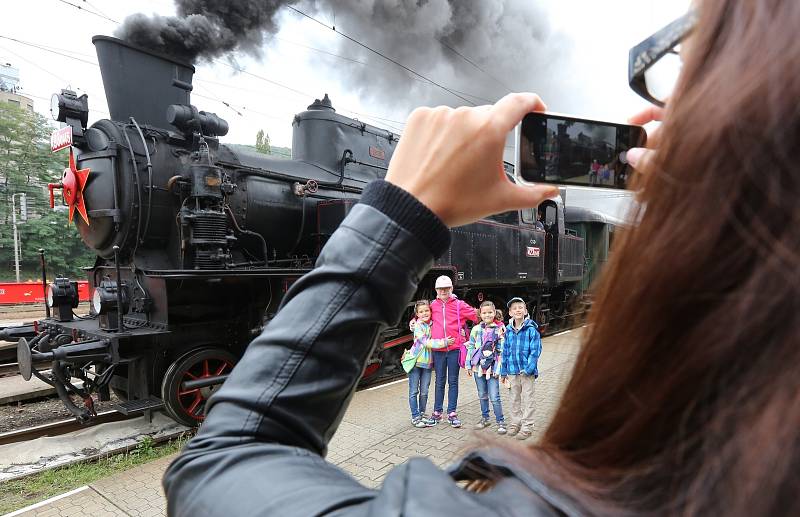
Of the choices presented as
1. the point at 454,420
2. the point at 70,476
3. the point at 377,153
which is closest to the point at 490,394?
the point at 454,420

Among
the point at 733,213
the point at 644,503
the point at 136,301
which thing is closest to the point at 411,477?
the point at 644,503

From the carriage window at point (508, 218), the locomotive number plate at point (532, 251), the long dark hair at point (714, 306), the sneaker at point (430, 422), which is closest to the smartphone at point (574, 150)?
the long dark hair at point (714, 306)

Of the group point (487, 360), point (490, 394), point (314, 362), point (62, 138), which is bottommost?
point (490, 394)

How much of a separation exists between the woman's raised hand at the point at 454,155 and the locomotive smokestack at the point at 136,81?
6125 millimetres

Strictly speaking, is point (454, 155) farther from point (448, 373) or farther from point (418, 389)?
point (448, 373)

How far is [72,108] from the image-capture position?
17.2 feet

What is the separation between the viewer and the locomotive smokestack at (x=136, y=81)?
575 cm

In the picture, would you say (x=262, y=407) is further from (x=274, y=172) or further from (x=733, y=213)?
(x=274, y=172)

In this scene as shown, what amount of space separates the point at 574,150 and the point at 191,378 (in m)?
5.29

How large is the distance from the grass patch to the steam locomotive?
402mm

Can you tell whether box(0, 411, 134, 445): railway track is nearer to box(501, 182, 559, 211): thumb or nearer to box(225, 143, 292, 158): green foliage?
box(225, 143, 292, 158): green foliage

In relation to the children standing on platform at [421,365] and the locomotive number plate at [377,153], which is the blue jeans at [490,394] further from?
the locomotive number plate at [377,153]

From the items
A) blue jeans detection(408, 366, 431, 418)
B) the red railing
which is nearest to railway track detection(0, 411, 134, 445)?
blue jeans detection(408, 366, 431, 418)

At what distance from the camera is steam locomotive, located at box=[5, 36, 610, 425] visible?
498 cm
